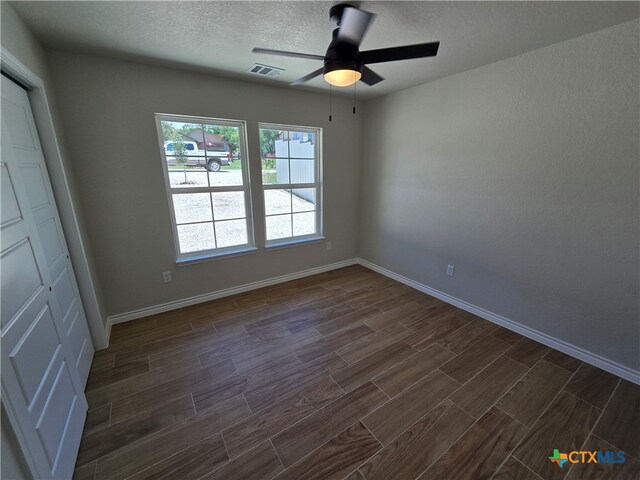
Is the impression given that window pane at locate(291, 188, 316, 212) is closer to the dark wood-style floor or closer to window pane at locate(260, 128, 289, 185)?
window pane at locate(260, 128, 289, 185)

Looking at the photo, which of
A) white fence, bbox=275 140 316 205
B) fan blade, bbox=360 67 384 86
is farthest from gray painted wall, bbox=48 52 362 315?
fan blade, bbox=360 67 384 86

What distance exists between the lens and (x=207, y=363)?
6.88 feet

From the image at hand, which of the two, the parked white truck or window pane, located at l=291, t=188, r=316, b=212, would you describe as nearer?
the parked white truck

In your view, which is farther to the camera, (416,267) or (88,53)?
(416,267)

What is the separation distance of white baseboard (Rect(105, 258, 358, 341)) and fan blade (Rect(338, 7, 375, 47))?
2725 millimetres

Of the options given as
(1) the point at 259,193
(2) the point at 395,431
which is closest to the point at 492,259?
(2) the point at 395,431

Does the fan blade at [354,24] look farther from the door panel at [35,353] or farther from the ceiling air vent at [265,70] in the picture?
the door panel at [35,353]

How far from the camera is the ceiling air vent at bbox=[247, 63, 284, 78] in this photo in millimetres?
2383

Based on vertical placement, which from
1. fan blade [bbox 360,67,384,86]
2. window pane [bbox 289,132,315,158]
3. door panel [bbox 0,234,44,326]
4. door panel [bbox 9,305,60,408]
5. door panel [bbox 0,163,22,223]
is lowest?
door panel [bbox 9,305,60,408]

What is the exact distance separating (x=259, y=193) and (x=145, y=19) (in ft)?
5.77

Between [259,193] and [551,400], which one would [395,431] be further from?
[259,193]

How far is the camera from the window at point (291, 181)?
10.6ft

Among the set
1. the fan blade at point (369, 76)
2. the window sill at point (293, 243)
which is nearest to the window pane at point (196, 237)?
the window sill at point (293, 243)

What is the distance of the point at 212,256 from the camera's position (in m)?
2.99
